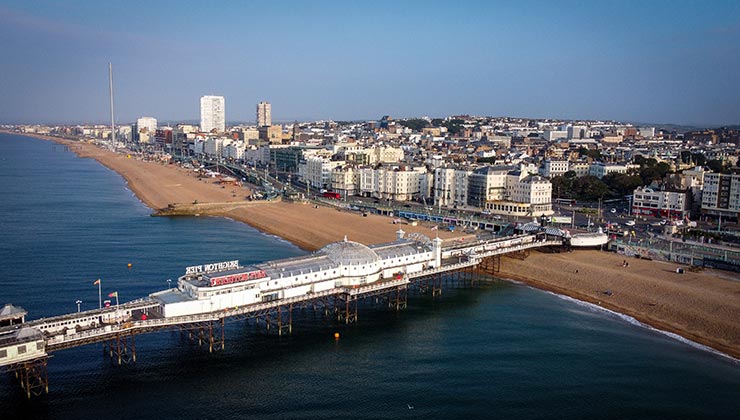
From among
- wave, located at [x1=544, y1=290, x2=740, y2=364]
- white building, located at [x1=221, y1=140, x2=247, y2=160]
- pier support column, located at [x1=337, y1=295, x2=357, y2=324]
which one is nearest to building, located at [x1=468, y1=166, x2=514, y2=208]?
wave, located at [x1=544, y1=290, x2=740, y2=364]

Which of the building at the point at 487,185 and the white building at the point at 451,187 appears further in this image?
the white building at the point at 451,187

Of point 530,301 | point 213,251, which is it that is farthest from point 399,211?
point 530,301

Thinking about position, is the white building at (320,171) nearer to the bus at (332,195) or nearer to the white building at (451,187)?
the bus at (332,195)

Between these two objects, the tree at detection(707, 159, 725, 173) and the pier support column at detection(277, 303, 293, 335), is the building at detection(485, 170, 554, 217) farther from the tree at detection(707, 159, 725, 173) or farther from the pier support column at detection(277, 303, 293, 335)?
the pier support column at detection(277, 303, 293, 335)

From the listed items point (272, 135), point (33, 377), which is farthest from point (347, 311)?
point (272, 135)

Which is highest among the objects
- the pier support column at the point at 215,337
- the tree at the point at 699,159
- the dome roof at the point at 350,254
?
the tree at the point at 699,159

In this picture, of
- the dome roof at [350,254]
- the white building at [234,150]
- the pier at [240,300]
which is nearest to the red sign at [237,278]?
the pier at [240,300]

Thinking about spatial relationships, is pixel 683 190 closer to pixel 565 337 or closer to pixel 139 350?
pixel 565 337

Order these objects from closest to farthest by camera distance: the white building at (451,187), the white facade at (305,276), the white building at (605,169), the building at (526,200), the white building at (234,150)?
the white facade at (305,276) < the building at (526,200) < the white building at (451,187) < the white building at (605,169) < the white building at (234,150)
